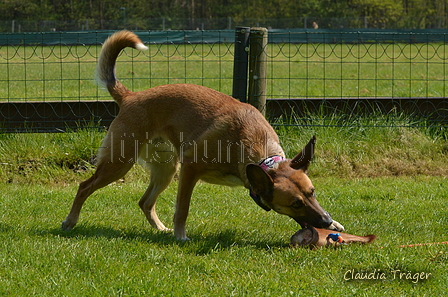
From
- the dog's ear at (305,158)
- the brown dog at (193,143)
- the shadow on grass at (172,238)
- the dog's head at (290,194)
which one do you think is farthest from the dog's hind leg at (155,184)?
the dog's ear at (305,158)

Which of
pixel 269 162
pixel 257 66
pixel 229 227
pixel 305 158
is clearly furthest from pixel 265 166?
pixel 257 66

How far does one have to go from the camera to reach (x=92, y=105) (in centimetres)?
762

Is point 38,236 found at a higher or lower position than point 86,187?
lower

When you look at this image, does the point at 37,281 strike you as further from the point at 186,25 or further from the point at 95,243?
the point at 186,25

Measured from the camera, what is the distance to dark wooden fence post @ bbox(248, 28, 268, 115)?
24.3 feet

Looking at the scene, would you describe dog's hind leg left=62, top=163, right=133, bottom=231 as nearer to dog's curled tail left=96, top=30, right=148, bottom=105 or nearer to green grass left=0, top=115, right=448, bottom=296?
green grass left=0, top=115, right=448, bottom=296

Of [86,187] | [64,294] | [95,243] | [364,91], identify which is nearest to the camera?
[64,294]

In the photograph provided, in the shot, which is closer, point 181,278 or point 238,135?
point 181,278

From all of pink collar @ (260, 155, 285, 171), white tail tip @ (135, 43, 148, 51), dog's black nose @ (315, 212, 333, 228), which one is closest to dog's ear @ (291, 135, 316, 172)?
pink collar @ (260, 155, 285, 171)

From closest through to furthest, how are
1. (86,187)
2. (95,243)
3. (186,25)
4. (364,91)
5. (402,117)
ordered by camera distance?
(95,243), (86,187), (402,117), (364,91), (186,25)

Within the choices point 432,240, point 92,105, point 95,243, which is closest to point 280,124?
point 92,105

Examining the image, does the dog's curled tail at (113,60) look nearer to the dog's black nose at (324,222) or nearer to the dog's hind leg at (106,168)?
the dog's hind leg at (106,168)

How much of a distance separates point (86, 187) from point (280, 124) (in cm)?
346

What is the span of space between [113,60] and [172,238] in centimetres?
195
